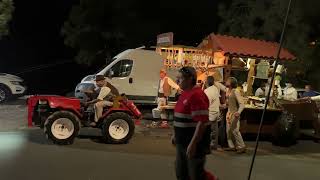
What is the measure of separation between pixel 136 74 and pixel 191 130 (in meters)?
13.7

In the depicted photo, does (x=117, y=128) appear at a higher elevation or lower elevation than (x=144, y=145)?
higher

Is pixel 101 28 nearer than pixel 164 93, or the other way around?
pixel 164 93

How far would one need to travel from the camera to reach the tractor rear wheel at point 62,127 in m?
12.6

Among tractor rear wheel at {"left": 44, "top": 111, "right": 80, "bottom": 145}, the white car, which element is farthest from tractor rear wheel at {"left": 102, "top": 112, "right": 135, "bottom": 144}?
the white car

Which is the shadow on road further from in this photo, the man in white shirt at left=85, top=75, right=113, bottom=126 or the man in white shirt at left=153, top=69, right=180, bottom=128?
the man in white shirt at left=153, top=69, right=180, bottom=128

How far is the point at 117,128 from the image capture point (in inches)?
523

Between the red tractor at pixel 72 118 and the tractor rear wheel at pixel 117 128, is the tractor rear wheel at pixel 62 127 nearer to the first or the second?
the red tractor at pixel 72 118

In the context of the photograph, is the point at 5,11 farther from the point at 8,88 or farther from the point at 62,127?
the point at 62,127

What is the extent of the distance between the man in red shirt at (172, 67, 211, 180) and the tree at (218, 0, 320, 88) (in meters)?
10.4

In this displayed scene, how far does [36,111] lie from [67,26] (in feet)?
58.4

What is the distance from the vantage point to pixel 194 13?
34188 millimetres

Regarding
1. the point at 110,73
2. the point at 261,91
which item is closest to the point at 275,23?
the point at 261,91

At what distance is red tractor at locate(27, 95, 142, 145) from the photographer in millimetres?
12664

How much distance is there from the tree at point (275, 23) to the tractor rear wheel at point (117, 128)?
679cm
